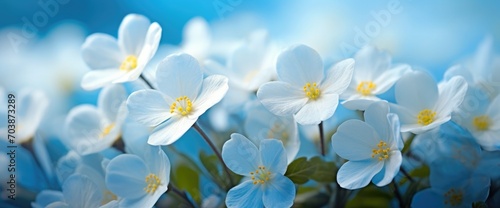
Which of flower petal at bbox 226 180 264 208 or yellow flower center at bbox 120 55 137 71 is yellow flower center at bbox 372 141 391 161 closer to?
flower petal at bbox 226 180 264 208

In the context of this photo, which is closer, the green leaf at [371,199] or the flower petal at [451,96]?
the flower petal at [451,96]

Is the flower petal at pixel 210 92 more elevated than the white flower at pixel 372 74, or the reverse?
the flower petal at pixel 210 92

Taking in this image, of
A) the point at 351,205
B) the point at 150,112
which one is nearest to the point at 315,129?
the point at 351,205

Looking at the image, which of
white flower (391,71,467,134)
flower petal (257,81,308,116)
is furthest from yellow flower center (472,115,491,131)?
flower petal (257,81,308,116)

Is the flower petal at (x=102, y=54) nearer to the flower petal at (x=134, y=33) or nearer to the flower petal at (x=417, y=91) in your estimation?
the flower petal at (x=134, y=33)

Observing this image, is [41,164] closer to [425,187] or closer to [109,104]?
[109,104]

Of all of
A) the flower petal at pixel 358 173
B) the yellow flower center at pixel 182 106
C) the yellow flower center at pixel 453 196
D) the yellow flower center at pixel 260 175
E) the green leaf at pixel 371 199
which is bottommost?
the green leaf at pixel 371 199

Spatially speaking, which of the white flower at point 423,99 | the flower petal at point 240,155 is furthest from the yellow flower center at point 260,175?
the white flower at point 423,99
